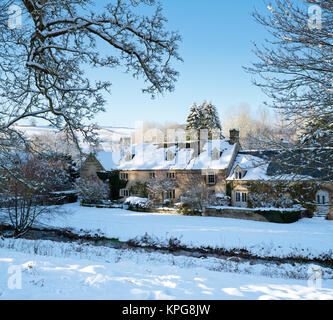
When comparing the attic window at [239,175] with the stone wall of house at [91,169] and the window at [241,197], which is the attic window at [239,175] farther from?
the stone wall of house at [91,169]

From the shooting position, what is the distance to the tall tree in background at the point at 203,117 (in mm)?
46594

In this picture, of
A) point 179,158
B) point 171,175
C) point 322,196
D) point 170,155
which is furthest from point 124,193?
point 322,196

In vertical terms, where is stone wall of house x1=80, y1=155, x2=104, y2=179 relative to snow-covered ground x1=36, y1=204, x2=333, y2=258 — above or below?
above

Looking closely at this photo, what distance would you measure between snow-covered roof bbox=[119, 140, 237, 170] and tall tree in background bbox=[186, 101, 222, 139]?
42.2 ft

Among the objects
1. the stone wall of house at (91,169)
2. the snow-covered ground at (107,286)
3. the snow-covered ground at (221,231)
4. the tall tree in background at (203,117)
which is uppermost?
the tall tree in background at (203,117)

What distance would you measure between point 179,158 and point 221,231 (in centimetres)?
1579

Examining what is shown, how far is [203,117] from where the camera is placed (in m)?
47.4

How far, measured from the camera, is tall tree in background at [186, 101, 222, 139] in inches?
1834

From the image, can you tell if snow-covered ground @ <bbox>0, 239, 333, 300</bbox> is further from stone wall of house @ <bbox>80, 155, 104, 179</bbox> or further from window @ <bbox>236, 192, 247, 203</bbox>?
stone wall of house @ <bbox>80, 155, 104, 179</bbox>

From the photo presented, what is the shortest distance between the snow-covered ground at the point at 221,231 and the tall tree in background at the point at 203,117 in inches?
1026

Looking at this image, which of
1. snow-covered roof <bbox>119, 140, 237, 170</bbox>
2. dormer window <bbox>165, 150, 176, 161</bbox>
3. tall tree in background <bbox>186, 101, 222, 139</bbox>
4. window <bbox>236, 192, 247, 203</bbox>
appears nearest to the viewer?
window <bbox>236, 192, 247, 203</bbox>

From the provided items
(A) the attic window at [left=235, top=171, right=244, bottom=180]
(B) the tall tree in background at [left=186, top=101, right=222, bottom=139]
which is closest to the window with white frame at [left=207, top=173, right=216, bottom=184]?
(A) the attic window at [left=235, top=171, right=244, bottom=180]

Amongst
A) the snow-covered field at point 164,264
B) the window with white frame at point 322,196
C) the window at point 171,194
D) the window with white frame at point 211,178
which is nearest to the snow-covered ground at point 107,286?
the snow-covered field at point 164,264
